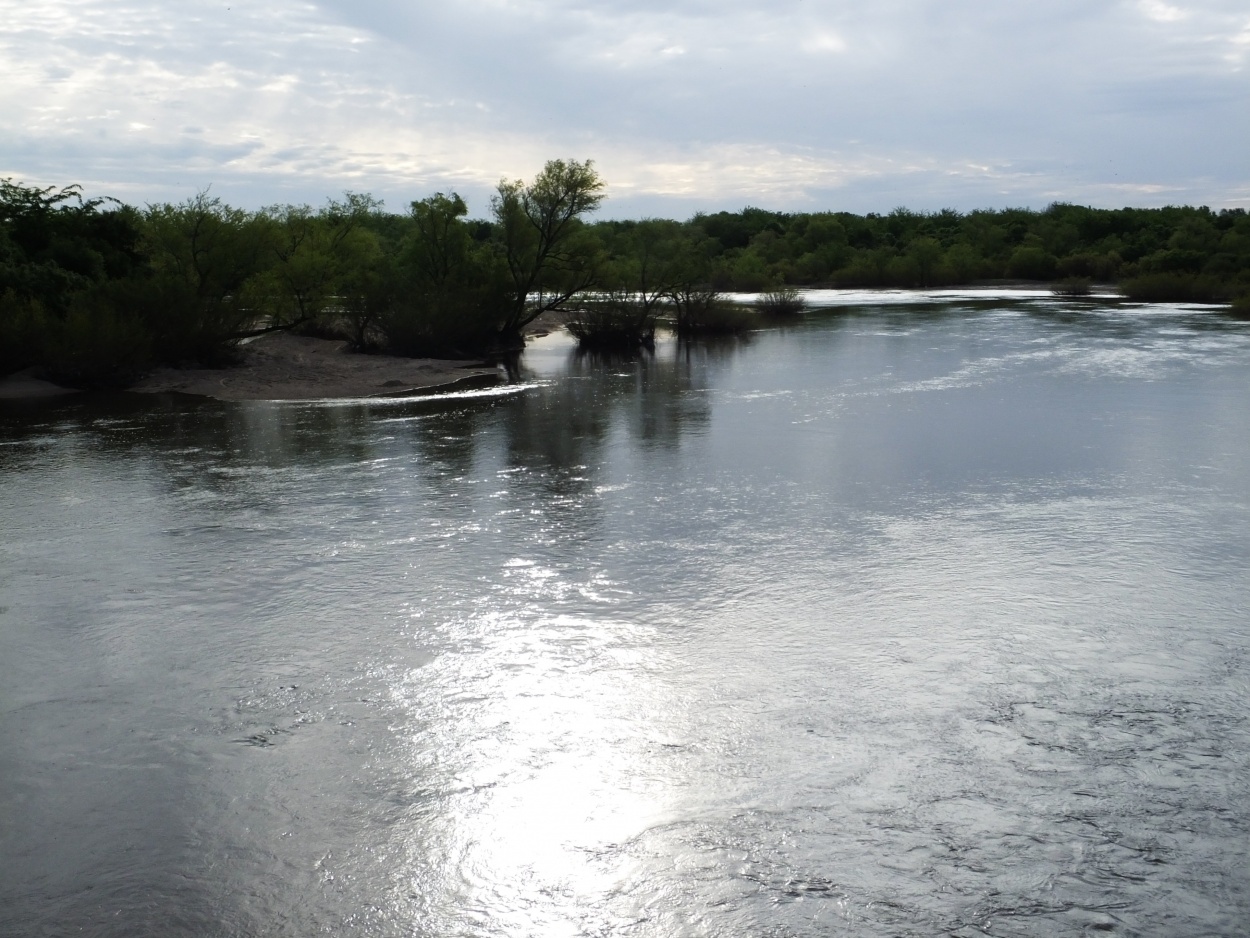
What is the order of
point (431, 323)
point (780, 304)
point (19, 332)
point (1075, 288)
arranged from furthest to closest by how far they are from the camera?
point (1075, 288), point (780, 304), point (431, 323), point (19, 332)

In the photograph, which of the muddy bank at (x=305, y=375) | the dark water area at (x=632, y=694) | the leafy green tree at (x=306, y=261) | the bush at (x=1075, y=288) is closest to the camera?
the dark water area at (x=632, y=694)

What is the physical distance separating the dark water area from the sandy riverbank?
29.5 feet

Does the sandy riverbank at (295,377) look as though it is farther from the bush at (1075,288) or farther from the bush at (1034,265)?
the bush at (1034,265)

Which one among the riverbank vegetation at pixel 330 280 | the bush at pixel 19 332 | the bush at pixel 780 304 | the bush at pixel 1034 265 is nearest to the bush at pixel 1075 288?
the bush at pixel 1034 265

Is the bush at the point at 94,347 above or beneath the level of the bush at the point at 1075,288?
beneath

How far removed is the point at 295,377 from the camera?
25.6 meters

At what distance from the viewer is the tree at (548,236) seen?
30.6m

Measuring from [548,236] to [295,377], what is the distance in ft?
30.0

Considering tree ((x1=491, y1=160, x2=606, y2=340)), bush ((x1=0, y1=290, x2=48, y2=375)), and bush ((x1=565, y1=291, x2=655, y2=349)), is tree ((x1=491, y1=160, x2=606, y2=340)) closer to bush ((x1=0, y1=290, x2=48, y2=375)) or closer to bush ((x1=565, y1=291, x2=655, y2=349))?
bush ((x1=565, y1=291, x2=655, y2=349))

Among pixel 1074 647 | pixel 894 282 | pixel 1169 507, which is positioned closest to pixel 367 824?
pixel 1074 647

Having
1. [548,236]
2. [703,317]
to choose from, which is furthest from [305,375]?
[703,317]

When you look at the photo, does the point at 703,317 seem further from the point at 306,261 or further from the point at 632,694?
the point at 632,694

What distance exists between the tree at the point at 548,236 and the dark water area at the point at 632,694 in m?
18.0

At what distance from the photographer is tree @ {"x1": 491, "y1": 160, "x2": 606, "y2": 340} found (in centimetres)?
3062
